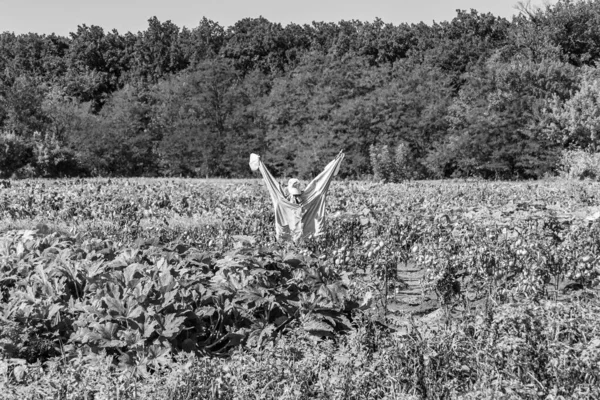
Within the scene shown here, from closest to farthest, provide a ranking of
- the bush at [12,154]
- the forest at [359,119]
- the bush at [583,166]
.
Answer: the bush at [583,166], the forest at [359,119], the bush at [12,154]

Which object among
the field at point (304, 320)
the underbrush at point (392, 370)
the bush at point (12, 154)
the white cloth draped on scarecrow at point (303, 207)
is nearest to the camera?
the underbrush at point (392, 370)

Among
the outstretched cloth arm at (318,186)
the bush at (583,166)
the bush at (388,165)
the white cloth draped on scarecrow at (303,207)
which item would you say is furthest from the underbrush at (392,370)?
the bush at (583,166)

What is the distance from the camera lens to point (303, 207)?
9094mm

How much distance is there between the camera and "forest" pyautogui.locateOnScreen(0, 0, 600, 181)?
29.9 m

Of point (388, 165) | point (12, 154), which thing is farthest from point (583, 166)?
point (12, 154)

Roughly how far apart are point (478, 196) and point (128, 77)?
158 ft

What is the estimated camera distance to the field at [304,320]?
3.89 m

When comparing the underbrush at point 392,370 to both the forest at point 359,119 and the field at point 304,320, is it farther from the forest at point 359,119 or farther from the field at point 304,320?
the forest at point 359,119

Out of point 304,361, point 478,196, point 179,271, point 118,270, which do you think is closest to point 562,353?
point 304,361

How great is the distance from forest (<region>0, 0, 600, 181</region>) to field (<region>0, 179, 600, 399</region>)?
1970 centimetres

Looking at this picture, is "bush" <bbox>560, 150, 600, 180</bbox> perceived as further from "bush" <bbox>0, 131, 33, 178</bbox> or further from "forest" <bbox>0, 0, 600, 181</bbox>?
"bush" <bbox>0, 131, 33, 178</bbox>

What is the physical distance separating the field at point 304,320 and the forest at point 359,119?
1970 centimetres

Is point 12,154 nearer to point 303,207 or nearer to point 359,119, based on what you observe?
point 359,119

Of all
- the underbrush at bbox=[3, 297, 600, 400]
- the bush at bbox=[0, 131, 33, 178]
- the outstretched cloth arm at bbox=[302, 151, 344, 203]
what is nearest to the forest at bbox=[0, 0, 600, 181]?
the bush at bbox=[0, 131, 33, 178]
